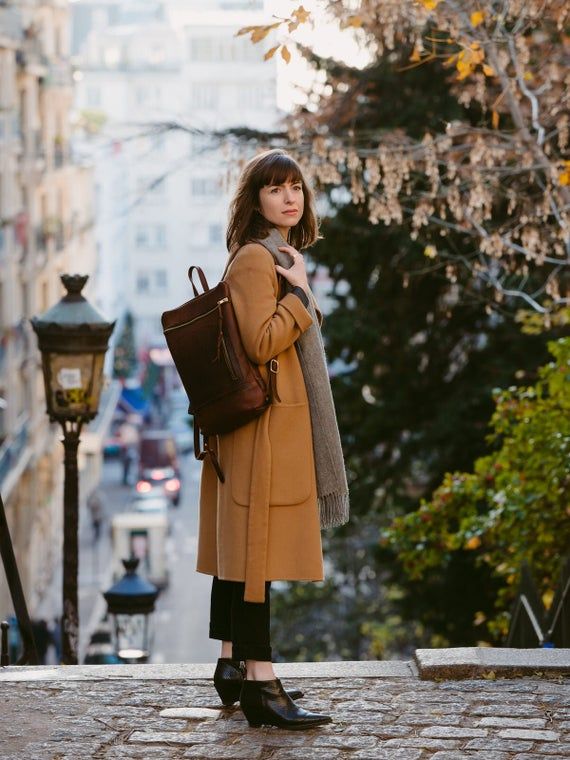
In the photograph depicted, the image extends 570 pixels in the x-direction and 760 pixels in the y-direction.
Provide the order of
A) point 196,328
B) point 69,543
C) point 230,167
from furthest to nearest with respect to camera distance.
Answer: point 230,167 < point 69,543 < point 196,328

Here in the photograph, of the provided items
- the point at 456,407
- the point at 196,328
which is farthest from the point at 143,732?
the point at 456,407

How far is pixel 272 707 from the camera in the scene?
16.4ft

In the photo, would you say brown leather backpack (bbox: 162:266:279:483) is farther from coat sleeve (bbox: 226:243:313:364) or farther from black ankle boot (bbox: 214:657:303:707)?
black ankle boot (bbox: 214:657:303:707)

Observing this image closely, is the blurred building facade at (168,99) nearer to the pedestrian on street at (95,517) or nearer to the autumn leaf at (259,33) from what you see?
the pedestrian on street at (95,517)

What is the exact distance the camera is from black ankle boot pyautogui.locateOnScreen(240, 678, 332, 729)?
5.00 metres

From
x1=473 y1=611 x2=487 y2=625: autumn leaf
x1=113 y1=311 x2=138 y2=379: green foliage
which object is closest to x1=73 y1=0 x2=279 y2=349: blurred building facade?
x1=113 y1=311 x2=138 y2=379: green foliage

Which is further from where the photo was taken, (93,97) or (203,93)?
(93,97)

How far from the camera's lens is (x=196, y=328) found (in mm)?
4902

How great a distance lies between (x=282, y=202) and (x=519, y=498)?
5.35 metres

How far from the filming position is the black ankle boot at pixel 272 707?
5.00 metres

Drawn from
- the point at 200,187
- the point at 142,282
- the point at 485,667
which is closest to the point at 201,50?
the point at 200,187

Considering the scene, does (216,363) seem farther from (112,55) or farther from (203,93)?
(112,55)

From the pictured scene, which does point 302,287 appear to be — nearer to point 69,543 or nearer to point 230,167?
point 69,543

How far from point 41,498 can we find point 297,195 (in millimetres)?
36566
